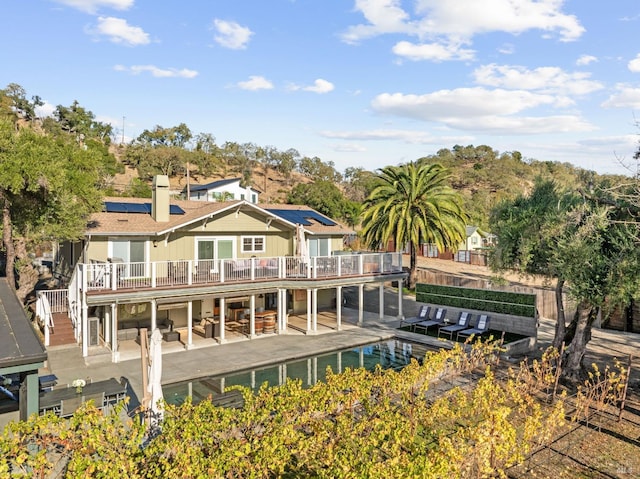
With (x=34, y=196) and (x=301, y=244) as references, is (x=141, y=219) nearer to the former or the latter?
(x=34, y=196)

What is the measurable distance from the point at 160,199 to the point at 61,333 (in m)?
7.05

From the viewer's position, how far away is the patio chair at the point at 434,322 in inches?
846

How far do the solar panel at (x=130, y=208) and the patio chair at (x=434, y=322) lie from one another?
1324 cm

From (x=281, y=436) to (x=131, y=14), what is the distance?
21.2 meters

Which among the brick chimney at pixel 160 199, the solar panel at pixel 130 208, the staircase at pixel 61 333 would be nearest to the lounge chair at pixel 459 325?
the brick chimney at pixel 160 199

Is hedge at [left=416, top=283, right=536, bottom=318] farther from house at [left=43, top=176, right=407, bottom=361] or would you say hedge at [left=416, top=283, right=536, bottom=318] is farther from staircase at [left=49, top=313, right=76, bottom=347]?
staircase at [left=49, top=313, right=76, bottom=347]

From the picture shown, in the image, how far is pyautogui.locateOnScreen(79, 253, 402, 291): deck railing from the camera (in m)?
16.7

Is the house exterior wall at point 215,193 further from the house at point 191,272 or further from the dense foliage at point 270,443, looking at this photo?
the dense foliage at point 270,443

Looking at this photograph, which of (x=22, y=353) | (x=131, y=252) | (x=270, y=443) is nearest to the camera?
(x=270, y=443)

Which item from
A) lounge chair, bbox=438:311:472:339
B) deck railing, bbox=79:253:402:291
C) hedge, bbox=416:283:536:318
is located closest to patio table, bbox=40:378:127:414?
deck railing, bbox=79:253:402:291

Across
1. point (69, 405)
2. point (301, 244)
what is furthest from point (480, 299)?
point (69, 405)

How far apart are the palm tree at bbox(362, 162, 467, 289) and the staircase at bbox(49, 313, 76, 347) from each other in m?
17.8

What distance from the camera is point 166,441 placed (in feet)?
21.3

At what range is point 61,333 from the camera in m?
17.8
